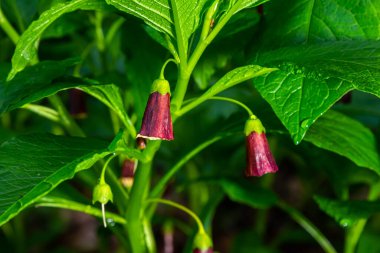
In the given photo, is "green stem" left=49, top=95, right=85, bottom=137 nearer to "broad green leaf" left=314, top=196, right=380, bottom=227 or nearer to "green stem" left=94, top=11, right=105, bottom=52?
"green stem" left=94, top=11, right=105, bottom=52

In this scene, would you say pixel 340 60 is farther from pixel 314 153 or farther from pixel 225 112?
pixel 225 112

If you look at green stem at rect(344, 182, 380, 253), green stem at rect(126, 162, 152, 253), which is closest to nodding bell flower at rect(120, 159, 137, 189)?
green stem at rect(126, 162, 152, 253)

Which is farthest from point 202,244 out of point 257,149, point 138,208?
Result: point 257,149

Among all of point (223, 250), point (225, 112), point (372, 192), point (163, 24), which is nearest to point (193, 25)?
point (163, 24)

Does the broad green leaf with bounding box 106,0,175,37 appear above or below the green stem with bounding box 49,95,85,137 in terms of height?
above

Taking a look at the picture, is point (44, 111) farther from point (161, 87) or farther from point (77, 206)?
point (161, 87)
